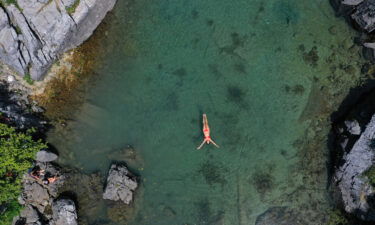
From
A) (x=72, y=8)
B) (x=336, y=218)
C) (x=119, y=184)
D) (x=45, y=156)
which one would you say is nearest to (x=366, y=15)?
(x=336, y=218)

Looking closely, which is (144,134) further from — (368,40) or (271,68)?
(368,40)

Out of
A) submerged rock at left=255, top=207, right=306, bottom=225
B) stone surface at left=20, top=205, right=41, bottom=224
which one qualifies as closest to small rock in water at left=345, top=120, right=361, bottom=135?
submerged rock at left=255, top=207, right=306, bottom=225

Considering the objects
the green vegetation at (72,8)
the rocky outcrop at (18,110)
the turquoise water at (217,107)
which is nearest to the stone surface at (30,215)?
the turquoise water at (217,107)

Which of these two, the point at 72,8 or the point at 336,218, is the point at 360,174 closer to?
the point at 336,218

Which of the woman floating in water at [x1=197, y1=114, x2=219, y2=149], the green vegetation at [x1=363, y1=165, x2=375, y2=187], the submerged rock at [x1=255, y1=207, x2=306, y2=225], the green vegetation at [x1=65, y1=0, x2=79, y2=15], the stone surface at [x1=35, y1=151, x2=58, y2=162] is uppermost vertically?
the green vegetation at [x1=65, y1=0, x2=79, y2=15]

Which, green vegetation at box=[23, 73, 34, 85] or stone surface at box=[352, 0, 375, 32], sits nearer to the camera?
stone surface at box=[352, 0, 375, 32]

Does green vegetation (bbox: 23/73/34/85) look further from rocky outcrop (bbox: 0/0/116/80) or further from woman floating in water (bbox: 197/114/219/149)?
woman floating in water (bbox: 197/114/219/149)

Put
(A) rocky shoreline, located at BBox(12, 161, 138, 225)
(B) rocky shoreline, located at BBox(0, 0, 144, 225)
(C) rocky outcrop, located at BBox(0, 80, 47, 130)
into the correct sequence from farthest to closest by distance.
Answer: (A) rocky shoreline, located at BBox(12, 161, 138, 225), (C) rocky outcrop, located at BBox(0, 80, 47, 130), (B) rocky shoreline, located at BBox(0, 0, 144, 225)
